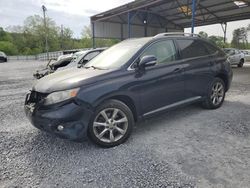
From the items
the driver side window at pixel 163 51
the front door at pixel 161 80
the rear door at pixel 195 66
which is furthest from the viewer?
the rear door at pixel 195 66

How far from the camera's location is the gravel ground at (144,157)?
8.31 ft

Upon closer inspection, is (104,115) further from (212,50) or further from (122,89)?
(212,50)

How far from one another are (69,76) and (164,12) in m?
21.6

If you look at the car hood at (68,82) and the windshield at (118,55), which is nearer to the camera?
the car hood at (68,82)

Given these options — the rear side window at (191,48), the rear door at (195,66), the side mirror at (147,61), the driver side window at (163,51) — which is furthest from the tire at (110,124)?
the rear side window at (191,48)

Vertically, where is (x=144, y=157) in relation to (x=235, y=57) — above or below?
below

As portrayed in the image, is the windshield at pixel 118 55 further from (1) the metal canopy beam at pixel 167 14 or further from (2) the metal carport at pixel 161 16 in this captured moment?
(2) the metal carport at pixel 161 16

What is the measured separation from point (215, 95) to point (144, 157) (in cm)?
282

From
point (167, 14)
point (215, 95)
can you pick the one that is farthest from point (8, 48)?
point (215, 95)

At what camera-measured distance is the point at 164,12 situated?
22891 millimetres

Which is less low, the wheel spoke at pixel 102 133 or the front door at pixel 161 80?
the front door at pixel 161 80

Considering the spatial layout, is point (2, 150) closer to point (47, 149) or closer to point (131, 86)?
point (47, 149)

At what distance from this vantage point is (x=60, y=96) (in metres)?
3.06

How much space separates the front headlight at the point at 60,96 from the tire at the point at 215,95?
305cm
